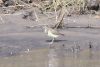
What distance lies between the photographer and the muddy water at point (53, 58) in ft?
16.5

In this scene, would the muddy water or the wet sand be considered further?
the wet sand

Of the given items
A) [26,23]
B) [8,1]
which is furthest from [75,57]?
[8,1]

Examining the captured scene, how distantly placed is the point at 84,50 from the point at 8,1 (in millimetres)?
6519

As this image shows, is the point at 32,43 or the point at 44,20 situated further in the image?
the point at 44,20

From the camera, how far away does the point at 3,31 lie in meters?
8.30

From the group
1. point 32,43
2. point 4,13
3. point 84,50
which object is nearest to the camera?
point 84,50

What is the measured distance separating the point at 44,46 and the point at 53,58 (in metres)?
1.35

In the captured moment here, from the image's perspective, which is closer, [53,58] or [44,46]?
[53,58]

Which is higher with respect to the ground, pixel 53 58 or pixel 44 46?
pixel 53 58

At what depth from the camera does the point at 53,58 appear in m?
5.59

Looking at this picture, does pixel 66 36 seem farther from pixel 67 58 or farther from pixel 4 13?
pixel 4 13

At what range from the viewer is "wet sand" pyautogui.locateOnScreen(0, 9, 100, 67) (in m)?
5.22

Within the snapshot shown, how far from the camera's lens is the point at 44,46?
689 centimetres

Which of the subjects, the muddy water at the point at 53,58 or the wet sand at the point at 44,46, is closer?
the muddy water at the point at 53,58
